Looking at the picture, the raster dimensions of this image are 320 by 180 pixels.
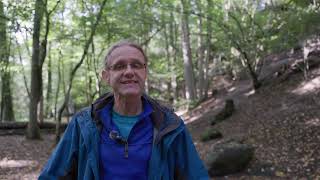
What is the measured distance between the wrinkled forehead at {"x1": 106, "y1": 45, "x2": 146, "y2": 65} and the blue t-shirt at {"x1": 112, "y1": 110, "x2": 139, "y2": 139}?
0.31 metres

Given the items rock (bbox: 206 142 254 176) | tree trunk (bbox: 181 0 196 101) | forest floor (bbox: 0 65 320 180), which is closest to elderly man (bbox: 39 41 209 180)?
forest floor (bbox: 0 65 320 180)

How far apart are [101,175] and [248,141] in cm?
930

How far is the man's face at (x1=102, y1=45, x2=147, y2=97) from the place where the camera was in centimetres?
234

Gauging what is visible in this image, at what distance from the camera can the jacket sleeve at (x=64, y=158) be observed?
228cm

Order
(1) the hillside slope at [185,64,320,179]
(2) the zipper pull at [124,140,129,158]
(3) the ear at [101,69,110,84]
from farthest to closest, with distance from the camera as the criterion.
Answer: (1) the hillside slope at [185,64,320,179], (3) the ear at [101,69,110,84], (2) the zipper pull at [124,140,129,158]

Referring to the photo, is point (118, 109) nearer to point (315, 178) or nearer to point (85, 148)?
point (85, 148)

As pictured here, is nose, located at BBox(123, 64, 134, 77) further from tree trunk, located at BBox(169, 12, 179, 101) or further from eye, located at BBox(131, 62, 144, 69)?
tree trunk, located at BBox(169, 12, 179, 101)

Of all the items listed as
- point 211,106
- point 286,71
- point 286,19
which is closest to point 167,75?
point 211,106

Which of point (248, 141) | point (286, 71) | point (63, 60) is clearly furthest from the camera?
point (63, 60)

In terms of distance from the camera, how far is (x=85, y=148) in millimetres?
2238

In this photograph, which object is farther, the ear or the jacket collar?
the ear

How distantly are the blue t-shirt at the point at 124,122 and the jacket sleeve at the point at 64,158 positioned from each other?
0.22m

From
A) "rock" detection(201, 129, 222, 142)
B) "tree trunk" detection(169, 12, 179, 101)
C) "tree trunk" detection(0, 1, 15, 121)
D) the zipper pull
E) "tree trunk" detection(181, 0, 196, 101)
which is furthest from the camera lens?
"tree trunk" detection(169, 12, 179, 101)

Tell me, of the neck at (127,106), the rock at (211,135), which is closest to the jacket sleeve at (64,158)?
the neck at (127,106)
